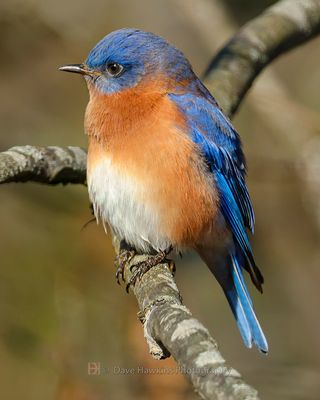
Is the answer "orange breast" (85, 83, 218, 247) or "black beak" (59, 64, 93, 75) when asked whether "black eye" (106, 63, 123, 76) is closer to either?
"black beak" (59, 64, 93, 75)

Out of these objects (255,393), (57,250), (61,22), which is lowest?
(255,393)

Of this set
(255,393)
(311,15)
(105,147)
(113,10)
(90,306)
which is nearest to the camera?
(255,393)

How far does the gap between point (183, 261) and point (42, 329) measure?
141cm

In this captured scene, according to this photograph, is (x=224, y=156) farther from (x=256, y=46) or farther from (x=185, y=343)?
(x=185, y=343)

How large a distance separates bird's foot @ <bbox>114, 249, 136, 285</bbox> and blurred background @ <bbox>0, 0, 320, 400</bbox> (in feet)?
4.09

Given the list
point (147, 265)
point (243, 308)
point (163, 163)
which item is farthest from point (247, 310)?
point (163, 163)

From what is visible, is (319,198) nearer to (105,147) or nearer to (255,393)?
(105,147)

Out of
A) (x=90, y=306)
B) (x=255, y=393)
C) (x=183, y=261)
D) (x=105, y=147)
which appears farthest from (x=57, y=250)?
(x=255, y=393)

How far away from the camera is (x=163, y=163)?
4.68 metres

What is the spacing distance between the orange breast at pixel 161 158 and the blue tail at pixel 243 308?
1.77 feet

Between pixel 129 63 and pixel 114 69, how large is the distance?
4.2 inches

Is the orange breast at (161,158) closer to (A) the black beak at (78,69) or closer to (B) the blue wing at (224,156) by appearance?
(B) the blue wing at (224,156)

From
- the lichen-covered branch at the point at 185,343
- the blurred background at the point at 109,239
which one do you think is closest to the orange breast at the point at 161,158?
the lichen-covered branch at the point at 185,343

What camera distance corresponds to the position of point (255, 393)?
248cm
